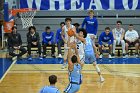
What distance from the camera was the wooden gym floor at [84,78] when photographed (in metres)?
11.9

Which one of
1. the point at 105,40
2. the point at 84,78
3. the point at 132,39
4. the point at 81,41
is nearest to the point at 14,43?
the point at 105,40

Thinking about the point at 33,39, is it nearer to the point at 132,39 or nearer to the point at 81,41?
the point at 132,39

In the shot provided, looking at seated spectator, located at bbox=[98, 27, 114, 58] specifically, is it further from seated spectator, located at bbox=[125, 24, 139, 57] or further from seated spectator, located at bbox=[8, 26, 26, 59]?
seated spectator, located at bbox=[8, 26, 26, 59]

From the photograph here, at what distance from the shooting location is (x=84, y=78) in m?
13.5

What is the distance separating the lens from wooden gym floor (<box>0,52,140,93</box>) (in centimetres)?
1194

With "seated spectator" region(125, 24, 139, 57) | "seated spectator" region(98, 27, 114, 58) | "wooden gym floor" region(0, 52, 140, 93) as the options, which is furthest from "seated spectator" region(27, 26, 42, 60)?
"seated spectator" region(125, 24, 139, 57)

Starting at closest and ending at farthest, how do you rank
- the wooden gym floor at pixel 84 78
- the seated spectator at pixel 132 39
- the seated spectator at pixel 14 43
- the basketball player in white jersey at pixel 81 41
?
the basketball player in white jersey at pixel 81 41
the wooden gym floor at pixel 84 78
the seated spectator at pixel 14 43
the seated spectator at pixel 132 39

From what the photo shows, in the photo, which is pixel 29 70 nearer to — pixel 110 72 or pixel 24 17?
pixel 110 72

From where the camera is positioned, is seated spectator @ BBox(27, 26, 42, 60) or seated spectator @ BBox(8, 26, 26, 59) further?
seated spectator @ BBox(27, 26, 42, 60)

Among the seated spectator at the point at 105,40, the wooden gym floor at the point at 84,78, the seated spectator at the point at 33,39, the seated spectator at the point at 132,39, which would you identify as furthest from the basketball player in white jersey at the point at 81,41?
the seated spectator at the point at 132,39

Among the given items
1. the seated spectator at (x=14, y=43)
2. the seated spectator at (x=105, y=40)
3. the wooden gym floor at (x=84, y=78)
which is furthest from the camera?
the seated spectator at (x=105, y=40)

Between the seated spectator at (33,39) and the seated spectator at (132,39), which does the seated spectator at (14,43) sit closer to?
the seated spectator at (33,39)

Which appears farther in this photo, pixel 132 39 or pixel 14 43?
pixel 132 39

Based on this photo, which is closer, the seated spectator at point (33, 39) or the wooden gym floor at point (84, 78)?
the wooden gym floor at point (84, 78)
